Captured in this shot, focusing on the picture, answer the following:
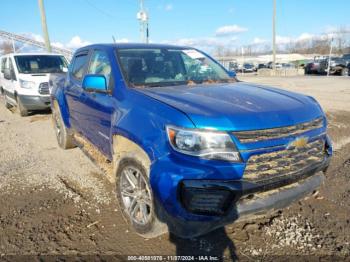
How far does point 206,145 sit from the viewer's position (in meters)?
2.46

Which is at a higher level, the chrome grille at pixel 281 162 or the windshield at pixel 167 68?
the windshield at pixel 167 68

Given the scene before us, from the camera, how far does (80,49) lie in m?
4.92

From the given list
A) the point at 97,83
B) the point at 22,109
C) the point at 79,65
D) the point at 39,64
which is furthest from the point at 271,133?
the point at 39,64

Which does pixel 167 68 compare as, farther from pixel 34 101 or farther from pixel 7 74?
pixel 7 74

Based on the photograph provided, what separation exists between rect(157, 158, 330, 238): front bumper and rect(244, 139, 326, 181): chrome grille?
60 mm

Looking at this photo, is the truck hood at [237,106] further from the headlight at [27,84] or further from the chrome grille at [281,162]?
the headlight at [27,84]

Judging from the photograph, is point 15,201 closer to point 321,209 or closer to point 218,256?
point 218,256

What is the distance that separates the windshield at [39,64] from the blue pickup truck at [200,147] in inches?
274

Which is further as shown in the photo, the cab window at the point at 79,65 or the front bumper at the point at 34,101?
the front bumper at the point at 34,101

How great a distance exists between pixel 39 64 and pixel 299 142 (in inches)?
363

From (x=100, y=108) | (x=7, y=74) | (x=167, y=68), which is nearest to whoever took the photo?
(x=100, y=108)

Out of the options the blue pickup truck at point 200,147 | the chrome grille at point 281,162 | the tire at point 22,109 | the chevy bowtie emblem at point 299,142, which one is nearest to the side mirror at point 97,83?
the blue pickup truck at point 200,147

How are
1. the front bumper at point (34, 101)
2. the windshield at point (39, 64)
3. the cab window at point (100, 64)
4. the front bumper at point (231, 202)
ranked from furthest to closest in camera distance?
the windshield at point (39, 64)
the front bumper at point (34, 101)
the cab window at point (100, 64)
the front bumper at point (231, 202)

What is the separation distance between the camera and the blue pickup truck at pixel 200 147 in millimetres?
2432
